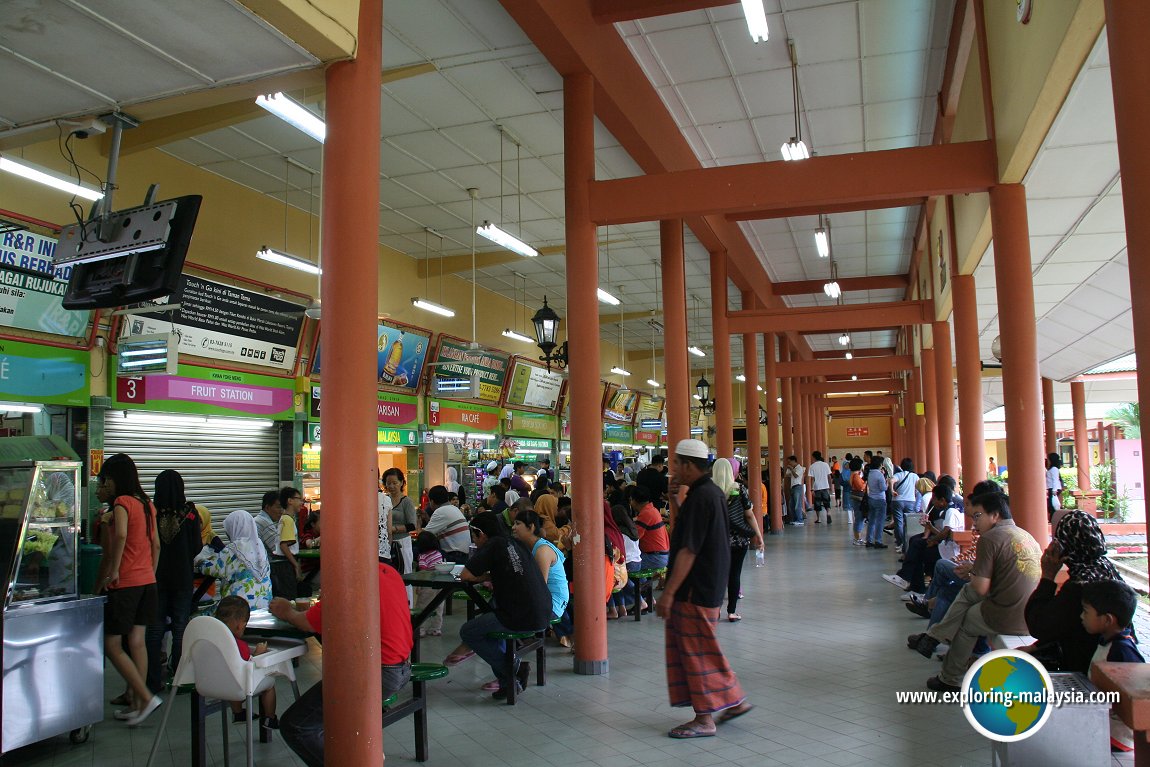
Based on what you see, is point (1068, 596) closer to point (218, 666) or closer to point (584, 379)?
point (584, 379)

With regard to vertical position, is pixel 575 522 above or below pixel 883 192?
below

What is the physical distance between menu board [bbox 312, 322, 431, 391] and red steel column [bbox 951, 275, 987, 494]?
25.3ft

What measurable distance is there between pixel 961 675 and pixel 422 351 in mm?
9859

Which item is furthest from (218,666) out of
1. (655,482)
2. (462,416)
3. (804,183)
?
(462,416)

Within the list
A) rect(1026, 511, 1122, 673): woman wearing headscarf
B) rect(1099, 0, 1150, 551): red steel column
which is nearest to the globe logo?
rect(1026, 511, 1122, 673): woman wearing headscarf

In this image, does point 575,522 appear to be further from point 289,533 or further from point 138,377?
point 138,377

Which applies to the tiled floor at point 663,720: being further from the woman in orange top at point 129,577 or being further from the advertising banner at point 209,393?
the advertising banner at point 209,393

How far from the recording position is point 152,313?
29.5 ft

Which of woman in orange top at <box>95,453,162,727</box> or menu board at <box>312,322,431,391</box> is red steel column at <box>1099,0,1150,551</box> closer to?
woman in orange top at <box>95,453,162,727</box>

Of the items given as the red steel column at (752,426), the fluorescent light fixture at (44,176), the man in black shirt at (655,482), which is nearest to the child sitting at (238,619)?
the fluorescent light fixture at (44,176)

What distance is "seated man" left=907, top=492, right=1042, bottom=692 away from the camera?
16.3 feet

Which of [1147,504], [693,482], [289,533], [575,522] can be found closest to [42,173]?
[289,533]

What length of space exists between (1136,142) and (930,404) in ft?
47.2

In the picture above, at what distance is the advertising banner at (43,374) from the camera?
7652 mm
